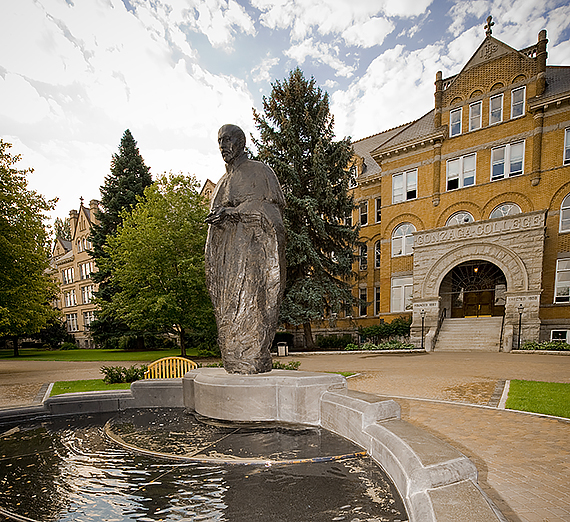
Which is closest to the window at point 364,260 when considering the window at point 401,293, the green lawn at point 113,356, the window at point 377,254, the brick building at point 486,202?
the window at point 377,254

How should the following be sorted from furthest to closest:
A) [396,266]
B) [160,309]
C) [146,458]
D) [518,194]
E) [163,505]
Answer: [396,266] < [518,194] < [160,309] < [146,458] < [163,505]

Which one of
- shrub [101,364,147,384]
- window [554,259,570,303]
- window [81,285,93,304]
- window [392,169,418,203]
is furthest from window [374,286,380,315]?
window [81,285,93,304]

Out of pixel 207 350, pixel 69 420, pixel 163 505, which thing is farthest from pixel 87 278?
pixel 163 505

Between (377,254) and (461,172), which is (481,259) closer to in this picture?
(461,172)

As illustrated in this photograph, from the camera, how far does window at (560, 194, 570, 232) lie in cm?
2034

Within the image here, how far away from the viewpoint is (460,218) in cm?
2427

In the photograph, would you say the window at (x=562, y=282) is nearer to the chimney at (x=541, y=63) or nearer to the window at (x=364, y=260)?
the chimney at (x=541, y=63)

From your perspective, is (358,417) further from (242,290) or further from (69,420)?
(69,420)

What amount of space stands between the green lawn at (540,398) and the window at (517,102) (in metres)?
20.7

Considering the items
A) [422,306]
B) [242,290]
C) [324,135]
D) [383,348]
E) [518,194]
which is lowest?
[383,348]

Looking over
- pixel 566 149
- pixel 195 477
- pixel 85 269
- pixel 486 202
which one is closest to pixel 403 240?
pixel 486 202

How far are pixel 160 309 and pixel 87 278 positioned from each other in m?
37.7

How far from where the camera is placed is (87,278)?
46656 millimetres

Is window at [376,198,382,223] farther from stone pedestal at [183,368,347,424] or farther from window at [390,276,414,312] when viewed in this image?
stone pedestal at [183,368,347,424]
